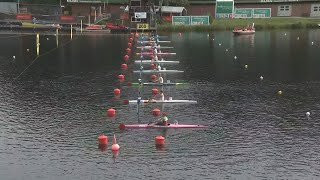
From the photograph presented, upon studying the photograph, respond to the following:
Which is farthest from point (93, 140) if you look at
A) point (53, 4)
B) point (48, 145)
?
point (53, 4)

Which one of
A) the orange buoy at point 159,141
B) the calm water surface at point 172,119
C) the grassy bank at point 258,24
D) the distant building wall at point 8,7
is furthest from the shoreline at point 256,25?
the orange buoy at point 159,141

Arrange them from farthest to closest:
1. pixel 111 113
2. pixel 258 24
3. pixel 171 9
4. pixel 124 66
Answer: pixel 171 9 < pixel 258 24 < pixel 124 66 < pixel 111 113

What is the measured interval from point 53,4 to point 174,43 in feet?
157

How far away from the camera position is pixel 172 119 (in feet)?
106

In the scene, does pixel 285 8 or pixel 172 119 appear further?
pixel 285 8

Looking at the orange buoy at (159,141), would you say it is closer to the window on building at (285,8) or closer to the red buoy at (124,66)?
the red buoy at (124,66)

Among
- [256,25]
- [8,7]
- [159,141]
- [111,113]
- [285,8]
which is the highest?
[8,7]

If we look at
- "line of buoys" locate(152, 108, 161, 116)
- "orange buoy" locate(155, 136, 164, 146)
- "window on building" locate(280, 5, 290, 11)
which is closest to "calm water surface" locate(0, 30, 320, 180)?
"orange buoy" locate(155, 136, 164, 146)

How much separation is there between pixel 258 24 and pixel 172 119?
72.5 m

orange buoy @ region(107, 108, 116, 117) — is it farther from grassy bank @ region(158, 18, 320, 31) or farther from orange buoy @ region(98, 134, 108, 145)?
→ grassy bank @ region(158, 18, 320, 31)

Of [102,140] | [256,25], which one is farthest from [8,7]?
[102,140]

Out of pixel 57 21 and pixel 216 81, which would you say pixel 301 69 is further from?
pixel 57 21

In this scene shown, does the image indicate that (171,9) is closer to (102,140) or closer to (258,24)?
(258,24)

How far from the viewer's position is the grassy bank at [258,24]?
9831 centimetres
